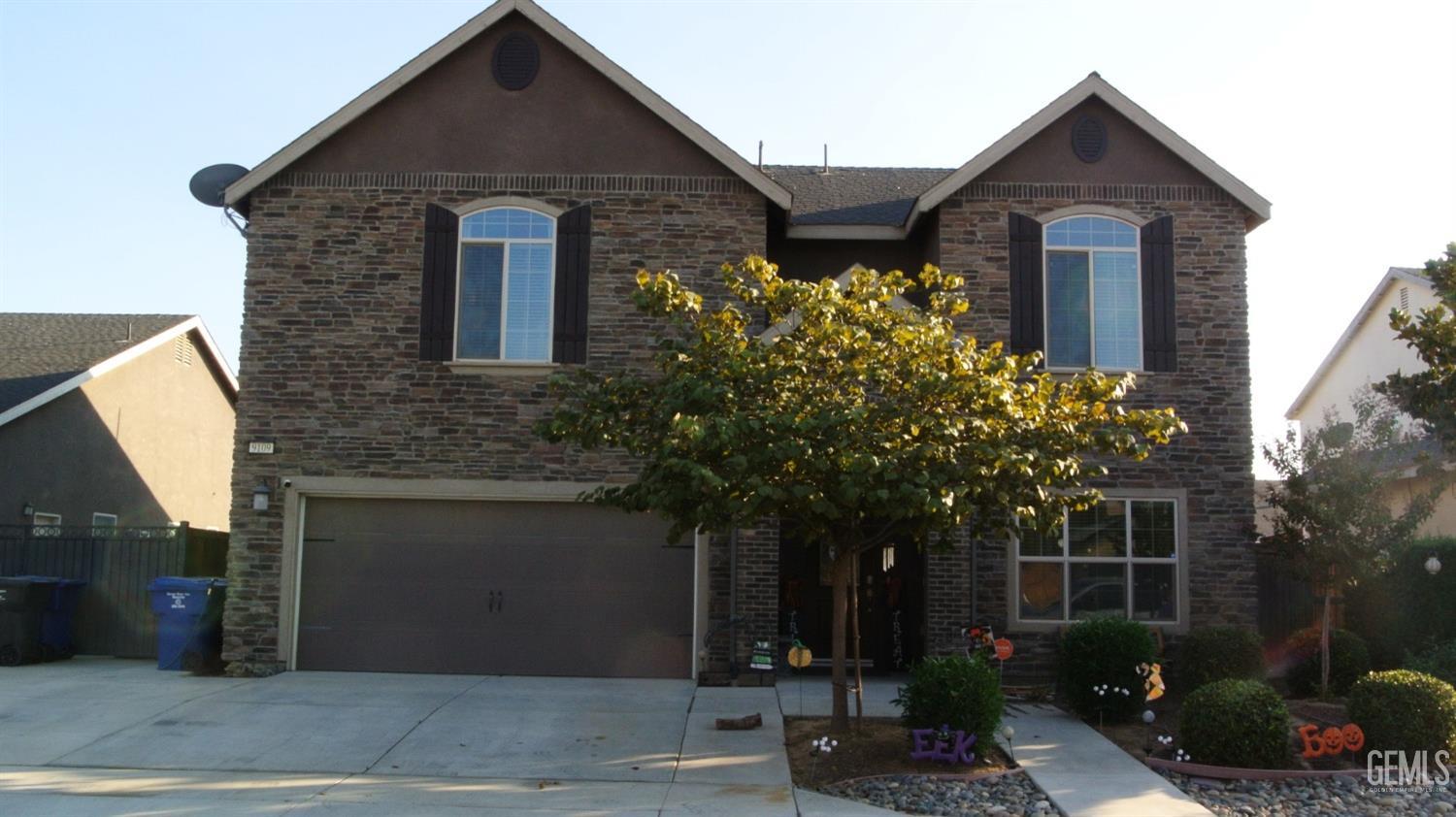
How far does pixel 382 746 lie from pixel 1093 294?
900cm

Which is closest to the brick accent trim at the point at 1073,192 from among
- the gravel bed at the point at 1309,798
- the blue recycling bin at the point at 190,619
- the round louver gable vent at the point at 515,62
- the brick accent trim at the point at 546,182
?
the brick accent trim at the point at 546,182

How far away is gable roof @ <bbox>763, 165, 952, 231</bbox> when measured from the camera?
50.6 ft

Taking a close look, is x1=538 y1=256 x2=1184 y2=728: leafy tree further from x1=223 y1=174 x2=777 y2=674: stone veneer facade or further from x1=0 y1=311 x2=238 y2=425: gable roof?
x1=0 y1=311 x2=238 y2=425: gable roof

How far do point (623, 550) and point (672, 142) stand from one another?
4665mm

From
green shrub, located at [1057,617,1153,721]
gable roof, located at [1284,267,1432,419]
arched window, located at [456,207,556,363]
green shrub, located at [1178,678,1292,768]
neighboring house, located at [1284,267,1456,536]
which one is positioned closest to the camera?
green shrub, located at [1178,678,1292,768]

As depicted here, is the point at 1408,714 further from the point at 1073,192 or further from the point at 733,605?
the point at 1073,192

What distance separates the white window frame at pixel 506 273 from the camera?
14203 millimetres

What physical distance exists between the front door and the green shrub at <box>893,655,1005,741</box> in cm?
452

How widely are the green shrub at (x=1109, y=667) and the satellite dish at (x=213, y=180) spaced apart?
10.9 m

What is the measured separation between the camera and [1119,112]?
1452cm

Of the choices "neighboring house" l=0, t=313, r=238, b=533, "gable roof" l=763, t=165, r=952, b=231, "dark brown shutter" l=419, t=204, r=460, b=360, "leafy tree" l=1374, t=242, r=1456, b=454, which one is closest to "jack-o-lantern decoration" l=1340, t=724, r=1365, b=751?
"leafy tree" l=1374, t=242, r=1456, b=454

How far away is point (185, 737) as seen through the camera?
1083 cm

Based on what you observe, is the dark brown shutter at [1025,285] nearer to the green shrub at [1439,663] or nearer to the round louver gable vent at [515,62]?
the green shrub at [1439,663]

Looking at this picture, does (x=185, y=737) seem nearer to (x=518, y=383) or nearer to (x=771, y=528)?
(x=518, y=383)
